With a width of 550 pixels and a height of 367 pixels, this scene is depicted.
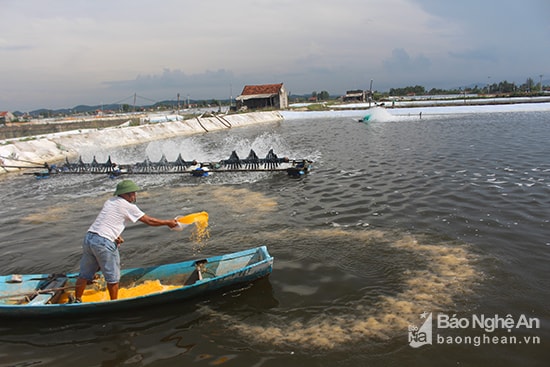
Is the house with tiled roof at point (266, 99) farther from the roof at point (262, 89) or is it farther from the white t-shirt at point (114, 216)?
the white t-shirt at point (114, 216)

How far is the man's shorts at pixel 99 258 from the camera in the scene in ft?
21.7

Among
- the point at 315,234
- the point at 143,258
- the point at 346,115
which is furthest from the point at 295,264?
the point at 346,115

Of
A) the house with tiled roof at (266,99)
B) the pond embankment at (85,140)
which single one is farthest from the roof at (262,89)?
the pond embankment at (85,140)

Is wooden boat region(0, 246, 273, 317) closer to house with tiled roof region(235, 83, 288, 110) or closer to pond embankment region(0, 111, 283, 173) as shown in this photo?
pond embankment region(0, 111, 283, 173)

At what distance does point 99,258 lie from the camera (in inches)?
263

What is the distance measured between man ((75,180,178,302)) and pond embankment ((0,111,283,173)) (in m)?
21.0

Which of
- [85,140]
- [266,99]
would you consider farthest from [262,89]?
A: [85,140]

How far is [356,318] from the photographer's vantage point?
658 centimetres

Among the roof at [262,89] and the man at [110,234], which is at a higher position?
the roof at [262,89]

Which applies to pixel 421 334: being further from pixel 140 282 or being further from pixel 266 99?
pixel 266 99

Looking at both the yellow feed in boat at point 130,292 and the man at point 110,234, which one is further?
the yellow feed in boat at point 130,292

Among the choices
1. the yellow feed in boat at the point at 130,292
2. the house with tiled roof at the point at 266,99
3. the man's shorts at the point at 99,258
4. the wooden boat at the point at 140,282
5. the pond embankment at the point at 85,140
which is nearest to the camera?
the man's shorts at the point at 99,258

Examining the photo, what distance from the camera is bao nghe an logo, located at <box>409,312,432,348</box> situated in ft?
19.4

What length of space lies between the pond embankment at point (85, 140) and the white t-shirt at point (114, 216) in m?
21.2
